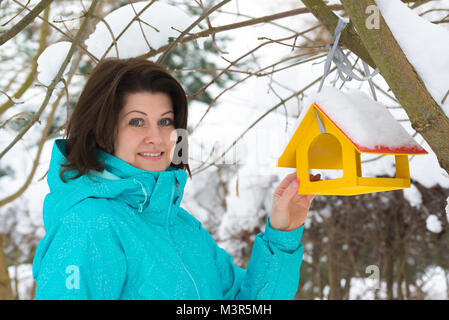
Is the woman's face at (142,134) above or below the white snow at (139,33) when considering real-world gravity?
below

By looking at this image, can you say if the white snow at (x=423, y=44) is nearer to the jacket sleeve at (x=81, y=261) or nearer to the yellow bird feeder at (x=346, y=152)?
the yellow bird feeder at (x=346, y=152)

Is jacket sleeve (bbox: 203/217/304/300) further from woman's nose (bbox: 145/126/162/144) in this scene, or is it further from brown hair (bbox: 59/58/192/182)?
brown hair (bbox: 59/58/192/182)

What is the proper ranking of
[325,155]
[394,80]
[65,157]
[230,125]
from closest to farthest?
[394,80] < [65,157] < [325,155] < [230,125]

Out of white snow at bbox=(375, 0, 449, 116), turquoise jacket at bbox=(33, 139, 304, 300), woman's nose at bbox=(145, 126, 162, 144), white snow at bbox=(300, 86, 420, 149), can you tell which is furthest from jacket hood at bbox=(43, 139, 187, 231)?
white snow at bbox=(375, 0, 449, 116)

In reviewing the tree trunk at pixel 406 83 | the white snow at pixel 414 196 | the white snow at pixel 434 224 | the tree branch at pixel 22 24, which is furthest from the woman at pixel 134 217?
the white snow at pixel 414 196

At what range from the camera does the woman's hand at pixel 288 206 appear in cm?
152

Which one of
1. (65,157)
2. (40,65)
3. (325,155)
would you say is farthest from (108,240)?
(40,65)

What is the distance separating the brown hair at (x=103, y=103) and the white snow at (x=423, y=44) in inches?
29.7

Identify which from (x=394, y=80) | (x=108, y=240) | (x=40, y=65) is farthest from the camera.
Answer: (x=40, y=65)

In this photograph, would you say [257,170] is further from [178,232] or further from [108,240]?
[108,240]

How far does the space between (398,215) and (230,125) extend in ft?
6.79

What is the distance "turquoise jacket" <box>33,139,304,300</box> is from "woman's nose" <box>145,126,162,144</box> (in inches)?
4.4

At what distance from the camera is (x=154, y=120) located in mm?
1525

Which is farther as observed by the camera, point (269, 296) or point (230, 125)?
point (230, 125)
